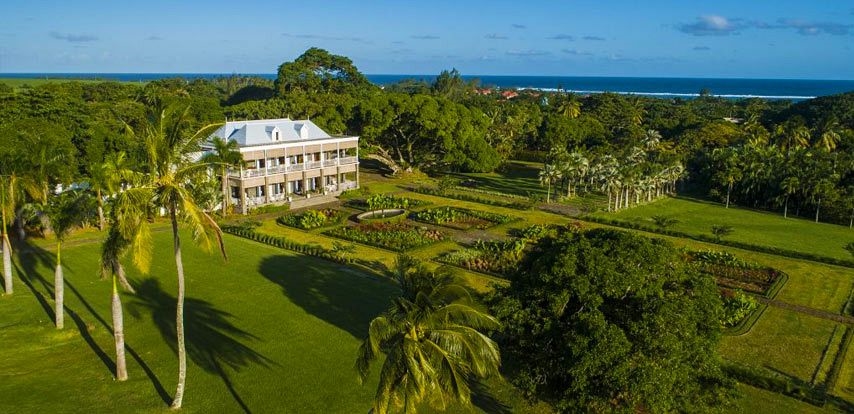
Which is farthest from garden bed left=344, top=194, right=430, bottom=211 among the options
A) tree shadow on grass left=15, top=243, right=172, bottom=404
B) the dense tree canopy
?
the dense tree canopy

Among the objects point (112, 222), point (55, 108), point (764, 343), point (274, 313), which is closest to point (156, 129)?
point (112, 222)

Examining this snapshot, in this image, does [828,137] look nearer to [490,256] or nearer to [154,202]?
[490,256]

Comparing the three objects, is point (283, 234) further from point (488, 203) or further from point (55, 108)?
point (55, 108)

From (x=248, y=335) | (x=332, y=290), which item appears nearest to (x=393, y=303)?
(x=248, y=335)

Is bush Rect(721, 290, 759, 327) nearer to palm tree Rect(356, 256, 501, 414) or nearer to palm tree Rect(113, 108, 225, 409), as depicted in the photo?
palm tree Rect(356, 256, 501, 414)

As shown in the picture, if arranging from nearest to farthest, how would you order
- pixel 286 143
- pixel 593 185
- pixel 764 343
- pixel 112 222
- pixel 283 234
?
pixel 112 222 < pixel 764 343 < pixel 283 234 < pixel 286 143 < pixel 593 185

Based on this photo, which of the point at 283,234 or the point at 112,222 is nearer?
the point at 112,222
